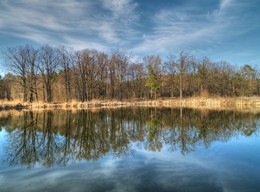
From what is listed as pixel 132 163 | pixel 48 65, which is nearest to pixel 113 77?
pixel 48 65

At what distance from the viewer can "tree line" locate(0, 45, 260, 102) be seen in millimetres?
36281

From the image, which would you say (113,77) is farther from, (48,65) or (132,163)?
(132,163)

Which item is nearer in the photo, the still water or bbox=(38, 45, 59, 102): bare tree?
the still water

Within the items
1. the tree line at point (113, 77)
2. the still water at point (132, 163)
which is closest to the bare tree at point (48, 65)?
the tree line at point (113, 77)

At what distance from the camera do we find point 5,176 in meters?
4.71

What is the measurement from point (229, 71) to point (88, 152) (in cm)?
4987

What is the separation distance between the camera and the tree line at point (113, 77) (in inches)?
1428

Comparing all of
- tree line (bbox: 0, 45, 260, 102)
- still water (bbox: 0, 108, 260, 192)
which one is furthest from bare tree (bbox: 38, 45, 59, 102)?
still water (bbox: 0, 108, 260, 192)

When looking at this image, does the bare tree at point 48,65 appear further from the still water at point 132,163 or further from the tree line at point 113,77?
the still water at point 132,163

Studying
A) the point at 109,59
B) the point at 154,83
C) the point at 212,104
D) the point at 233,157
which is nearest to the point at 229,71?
the point at 154,83

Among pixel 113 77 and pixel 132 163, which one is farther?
pixel 113 77

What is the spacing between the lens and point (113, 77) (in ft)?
139

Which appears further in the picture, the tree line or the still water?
the tree line

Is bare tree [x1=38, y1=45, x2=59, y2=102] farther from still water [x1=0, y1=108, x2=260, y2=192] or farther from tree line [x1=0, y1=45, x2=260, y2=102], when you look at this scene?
still water [x1=0, y1=108, x2=260, y2=192]
